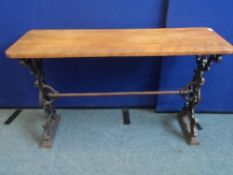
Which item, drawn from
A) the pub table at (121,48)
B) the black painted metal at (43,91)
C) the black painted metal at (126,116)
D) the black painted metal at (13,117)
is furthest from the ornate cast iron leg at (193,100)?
the black painted metal at (13,117)

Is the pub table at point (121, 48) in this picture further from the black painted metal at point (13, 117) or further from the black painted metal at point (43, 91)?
the black painted metal at point (13, 117)

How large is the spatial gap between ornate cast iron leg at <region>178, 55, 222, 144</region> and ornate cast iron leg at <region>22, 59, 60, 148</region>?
3.68ft

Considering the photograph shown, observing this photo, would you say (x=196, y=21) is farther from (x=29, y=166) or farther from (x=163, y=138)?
(x=29, y=166)

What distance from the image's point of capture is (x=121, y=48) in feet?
5.14

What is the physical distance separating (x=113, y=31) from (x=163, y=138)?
0.97 metres

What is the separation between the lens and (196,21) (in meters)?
2.03

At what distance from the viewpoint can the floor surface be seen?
70.4 inches

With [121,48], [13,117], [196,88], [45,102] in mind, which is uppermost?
[121,48]

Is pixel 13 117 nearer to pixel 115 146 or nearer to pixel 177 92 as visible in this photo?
pixel 115 146

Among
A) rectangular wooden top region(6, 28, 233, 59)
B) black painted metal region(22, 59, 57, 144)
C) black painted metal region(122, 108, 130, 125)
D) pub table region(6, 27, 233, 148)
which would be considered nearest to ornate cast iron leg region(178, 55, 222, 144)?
pub table region(6, 27, 233, 148)

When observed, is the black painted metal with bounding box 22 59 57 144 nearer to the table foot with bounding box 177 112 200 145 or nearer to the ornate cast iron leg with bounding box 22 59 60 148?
the ornate cast iron leg with bounding box 22 59 60 148

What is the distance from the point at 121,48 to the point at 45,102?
0.83 metres

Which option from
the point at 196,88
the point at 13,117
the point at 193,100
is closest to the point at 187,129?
the point at 193,100

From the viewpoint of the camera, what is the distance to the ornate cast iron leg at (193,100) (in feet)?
5.95
